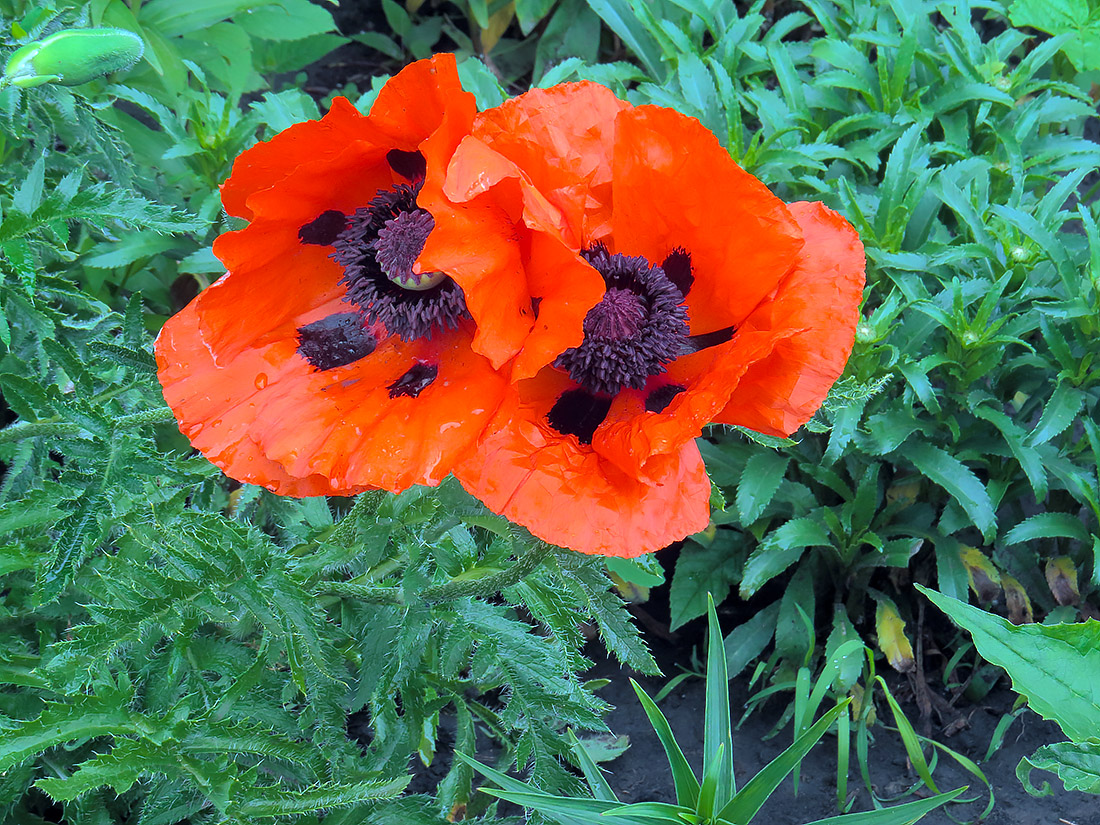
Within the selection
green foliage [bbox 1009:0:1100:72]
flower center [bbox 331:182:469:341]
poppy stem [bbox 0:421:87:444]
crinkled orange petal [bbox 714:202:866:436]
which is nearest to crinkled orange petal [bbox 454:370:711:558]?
crinkled orange petal [bbox 714:202:866:436]

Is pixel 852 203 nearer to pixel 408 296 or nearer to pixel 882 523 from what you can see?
pixel 882 523

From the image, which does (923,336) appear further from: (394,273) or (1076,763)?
(394,273)

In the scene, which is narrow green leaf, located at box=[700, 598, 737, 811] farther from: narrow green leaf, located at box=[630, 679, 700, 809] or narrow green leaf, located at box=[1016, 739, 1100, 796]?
narrow green leaf, located at box=[1016, 739, 1100, 796]

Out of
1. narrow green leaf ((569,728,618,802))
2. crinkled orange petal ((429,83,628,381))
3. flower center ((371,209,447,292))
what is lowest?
narrow green leaf ((569,728,618,802))

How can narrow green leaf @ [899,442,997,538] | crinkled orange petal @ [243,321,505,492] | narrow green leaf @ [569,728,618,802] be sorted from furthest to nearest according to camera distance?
1. narrow green leaf @ [899,442,997,538]
2. narrow green leaf @ [569,728,618,802]
3. crinkled orange petal @ [243,321,505,492]

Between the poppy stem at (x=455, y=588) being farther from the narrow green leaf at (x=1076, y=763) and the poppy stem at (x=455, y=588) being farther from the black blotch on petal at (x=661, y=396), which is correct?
the narrow green leaf at (x=1076, y=763)

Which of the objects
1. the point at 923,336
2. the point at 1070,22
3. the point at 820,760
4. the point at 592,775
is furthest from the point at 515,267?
the point at 1070,22

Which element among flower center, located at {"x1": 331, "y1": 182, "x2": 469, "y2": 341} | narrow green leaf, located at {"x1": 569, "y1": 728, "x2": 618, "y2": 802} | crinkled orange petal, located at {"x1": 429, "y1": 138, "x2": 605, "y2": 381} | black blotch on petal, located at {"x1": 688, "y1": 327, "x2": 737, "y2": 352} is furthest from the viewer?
narrow green leaf, located at {"x1": 569, "y1": 728, "x2": 618, "y2": 802}

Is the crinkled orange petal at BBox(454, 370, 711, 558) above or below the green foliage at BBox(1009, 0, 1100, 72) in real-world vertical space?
below
